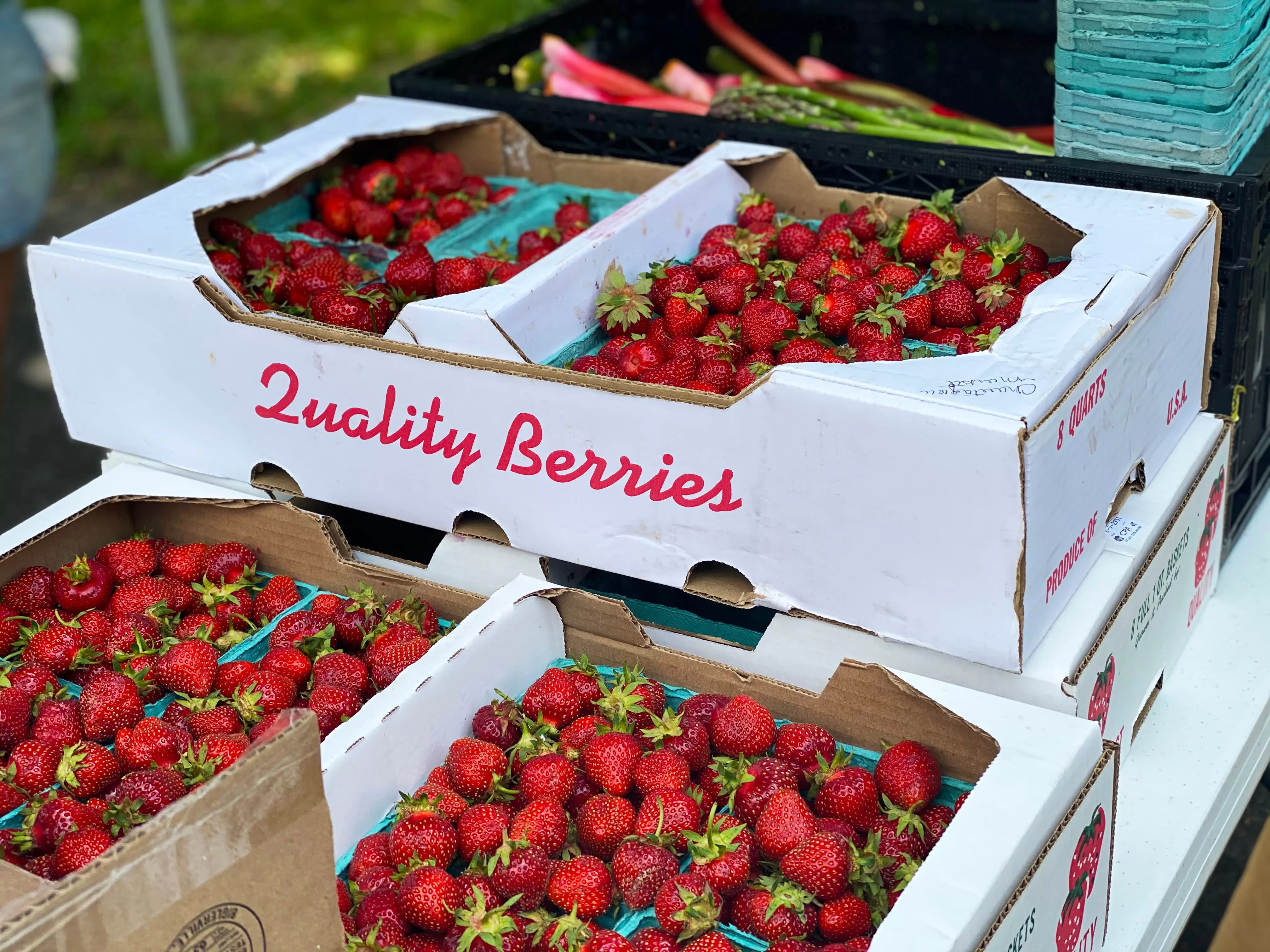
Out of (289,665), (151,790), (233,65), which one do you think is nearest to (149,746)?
(151,790)

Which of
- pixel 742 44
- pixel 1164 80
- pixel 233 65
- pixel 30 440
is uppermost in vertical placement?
pixel 1164 80

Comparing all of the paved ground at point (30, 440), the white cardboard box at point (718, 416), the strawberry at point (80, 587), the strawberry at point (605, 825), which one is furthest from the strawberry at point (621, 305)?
the paved ground at point (30, 440)

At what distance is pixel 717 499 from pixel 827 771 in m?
0.33

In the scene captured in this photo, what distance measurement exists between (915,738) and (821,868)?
0.24 metres

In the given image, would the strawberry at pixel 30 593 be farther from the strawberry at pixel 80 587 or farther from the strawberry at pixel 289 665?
the strawberry at pixel 289 665

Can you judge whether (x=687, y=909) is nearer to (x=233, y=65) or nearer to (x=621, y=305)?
(x=621, y=305)

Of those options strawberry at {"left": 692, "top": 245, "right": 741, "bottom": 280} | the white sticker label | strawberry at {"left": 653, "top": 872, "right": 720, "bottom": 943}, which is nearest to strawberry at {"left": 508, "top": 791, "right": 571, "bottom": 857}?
strawberry at {"left": 653, "top": 872, "right": 720, "bottom": 943}

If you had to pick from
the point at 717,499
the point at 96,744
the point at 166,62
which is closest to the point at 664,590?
the point at 717,499

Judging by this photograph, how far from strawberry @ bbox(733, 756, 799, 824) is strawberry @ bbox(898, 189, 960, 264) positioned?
2.72 ft

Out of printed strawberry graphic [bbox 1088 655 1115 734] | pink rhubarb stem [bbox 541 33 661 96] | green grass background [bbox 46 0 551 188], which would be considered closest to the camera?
printed strawberry graphic [bbox 1088 655 1115 734]

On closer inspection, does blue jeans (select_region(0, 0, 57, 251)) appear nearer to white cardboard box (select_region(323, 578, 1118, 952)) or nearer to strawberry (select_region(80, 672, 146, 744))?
strawberry (select_region(80, 672, 146, 744))

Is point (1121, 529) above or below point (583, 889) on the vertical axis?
above

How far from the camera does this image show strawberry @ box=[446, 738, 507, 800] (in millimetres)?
1545

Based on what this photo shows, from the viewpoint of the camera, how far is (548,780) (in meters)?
1.51
